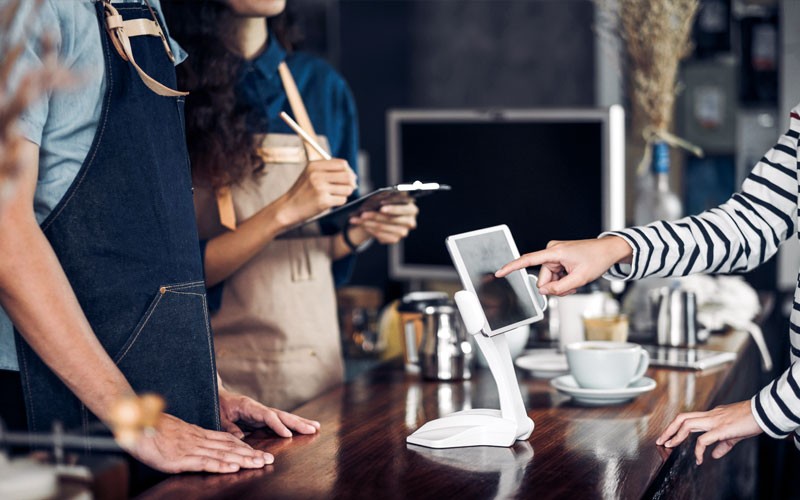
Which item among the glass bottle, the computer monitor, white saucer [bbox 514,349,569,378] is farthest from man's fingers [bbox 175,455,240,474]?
the glass bottle

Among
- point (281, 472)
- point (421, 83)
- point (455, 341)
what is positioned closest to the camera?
point (281, 472)

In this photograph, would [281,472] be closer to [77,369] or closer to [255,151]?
[77,369]

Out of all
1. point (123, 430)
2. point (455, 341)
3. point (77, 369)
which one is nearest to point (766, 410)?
point (455, 341)

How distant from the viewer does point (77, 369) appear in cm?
125

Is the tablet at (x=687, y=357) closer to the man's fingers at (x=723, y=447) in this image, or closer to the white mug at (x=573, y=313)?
the white mug at (x=573, y=313)

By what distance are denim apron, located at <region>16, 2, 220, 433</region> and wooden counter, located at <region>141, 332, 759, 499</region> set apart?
0.18 metres

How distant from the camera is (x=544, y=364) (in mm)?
2059

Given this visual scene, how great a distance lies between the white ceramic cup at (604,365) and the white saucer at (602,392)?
16 mm

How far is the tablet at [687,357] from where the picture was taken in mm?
2078

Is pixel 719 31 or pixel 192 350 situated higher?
pixel 719 31

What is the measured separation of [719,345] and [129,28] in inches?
61.4

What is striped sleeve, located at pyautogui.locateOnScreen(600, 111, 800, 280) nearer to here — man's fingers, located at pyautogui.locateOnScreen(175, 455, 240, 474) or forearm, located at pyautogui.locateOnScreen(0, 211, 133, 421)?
man's fingers, located at pyautogui.locateOnScreen(175, 455, 240, 474)

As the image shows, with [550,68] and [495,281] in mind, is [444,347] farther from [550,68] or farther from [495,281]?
[550,68]

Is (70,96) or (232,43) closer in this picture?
(70,96)
